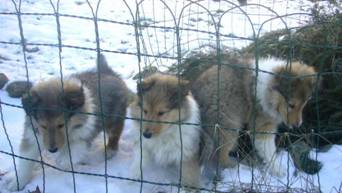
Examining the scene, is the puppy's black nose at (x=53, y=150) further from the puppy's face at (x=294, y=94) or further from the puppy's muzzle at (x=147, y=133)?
the puppy's face at (x=294, y=94)

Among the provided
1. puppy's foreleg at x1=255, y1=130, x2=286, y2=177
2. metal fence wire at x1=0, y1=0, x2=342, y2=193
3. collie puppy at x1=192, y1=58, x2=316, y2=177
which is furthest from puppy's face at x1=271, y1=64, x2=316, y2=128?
puppy's foreleg at x1=255, y1=130, x2=286, y2=177

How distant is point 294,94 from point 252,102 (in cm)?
49

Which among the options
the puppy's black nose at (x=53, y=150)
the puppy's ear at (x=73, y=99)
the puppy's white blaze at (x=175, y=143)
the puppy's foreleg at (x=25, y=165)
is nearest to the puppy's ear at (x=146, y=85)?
the puppy's white blaze at (x=175, y=143)

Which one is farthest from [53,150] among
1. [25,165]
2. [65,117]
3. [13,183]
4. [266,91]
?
[266,91]

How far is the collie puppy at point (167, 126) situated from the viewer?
466cm

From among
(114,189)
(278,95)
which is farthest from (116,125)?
(278,95)

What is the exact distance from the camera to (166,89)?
4723 mm

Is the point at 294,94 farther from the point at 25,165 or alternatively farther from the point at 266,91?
the point at 25,165

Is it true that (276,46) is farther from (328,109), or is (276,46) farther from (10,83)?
(10,83)

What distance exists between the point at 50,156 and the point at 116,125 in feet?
2.61

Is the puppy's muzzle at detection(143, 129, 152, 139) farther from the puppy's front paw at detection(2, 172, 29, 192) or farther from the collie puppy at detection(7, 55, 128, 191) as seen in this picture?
the puppy's front paw at detection(2, 172, 29, 192)

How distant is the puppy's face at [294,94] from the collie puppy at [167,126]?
862mm

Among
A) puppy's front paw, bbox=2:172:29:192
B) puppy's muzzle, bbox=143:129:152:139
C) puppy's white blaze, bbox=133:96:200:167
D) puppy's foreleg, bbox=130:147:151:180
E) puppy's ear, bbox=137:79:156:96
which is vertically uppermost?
puppy's ear, bbox=137:79:156:96

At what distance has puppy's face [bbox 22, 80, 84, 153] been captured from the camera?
4.49 meters
